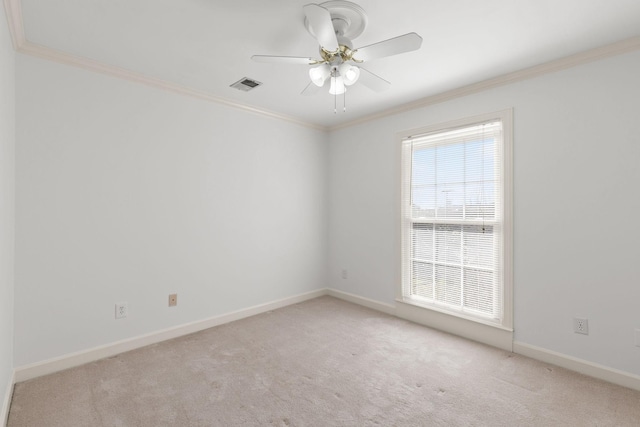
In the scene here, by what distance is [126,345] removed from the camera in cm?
273

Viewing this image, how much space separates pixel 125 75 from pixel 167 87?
345mm

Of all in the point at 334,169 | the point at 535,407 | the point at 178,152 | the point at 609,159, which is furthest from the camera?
the point at 334,169

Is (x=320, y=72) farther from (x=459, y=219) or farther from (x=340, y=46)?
(x=459, y=219)

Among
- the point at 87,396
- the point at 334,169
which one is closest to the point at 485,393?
the point at 87,396

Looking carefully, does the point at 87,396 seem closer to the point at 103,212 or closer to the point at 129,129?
the point at 103,212

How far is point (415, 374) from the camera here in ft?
7.86

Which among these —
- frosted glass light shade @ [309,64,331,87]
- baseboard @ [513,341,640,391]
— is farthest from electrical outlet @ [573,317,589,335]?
frosted glass light shade @ [309,64,331,87]

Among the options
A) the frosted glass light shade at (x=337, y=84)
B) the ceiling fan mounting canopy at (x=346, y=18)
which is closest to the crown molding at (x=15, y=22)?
the ceiling fan mounting canopy at (x=346, y=18)

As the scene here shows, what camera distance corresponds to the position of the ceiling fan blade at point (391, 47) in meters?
1.73

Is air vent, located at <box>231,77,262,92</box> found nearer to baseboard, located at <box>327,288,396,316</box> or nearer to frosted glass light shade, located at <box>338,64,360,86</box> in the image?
frosted glass light shade, located at <box>338,64,360,86</box>

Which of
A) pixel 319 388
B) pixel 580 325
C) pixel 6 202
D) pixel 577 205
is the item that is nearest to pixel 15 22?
pixel 6 202

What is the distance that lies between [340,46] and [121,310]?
270cm

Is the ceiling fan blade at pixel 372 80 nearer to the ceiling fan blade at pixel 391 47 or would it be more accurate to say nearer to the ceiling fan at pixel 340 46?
the ceiling fan at pixel 340 46

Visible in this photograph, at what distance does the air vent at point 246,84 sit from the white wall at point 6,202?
1524 mm
